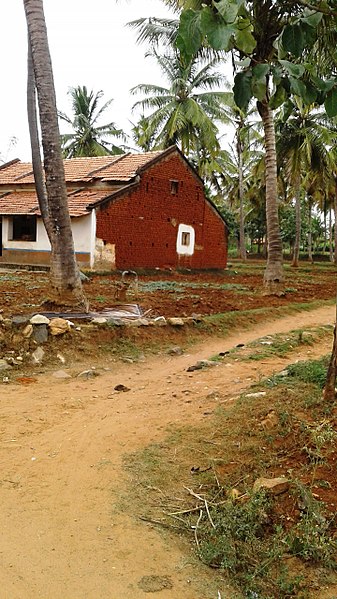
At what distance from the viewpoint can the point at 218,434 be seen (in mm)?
4531

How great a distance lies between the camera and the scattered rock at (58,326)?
7516 millimetres

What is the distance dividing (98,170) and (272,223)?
11.0 meters

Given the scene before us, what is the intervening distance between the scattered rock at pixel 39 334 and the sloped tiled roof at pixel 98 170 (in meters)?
15.0

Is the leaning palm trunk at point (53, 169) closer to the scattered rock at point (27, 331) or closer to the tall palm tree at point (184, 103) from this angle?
the scattered rock at point (27, 331)

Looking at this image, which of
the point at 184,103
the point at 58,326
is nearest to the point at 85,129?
the point at 184,103

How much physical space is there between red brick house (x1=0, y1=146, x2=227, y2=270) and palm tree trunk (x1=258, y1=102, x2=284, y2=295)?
26.1 feet

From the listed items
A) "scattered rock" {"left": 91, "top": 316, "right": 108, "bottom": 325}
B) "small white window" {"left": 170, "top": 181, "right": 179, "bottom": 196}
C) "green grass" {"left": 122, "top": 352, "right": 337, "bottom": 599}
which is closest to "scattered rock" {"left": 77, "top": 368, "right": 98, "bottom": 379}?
"scattered rock" {"left": 91, "top": 316, "right": 108, "bottom": 325}

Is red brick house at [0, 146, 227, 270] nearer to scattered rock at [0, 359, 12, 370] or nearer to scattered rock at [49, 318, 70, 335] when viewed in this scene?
scattered rock at [49, 318, 70, 335]

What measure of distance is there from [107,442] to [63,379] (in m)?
2.19

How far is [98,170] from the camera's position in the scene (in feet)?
75.4

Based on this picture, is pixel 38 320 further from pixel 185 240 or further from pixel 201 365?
pixel 185 240

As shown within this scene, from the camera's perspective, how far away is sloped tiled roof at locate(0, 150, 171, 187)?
2212cm

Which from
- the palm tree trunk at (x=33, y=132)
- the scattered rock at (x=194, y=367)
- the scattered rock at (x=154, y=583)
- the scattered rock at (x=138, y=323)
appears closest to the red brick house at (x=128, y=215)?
the palm tree trunk at (x=33, y=132)

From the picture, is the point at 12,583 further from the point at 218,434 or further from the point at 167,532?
the point at 218,434
